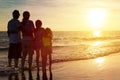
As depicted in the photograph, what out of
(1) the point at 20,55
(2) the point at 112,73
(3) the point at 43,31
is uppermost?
(3) the point at 43,31

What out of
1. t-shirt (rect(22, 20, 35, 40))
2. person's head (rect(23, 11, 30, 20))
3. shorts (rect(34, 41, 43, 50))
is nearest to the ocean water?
shorts (rect(34, 41, 43, 50))

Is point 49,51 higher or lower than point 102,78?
higher

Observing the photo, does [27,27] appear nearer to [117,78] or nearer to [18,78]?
[18,78]

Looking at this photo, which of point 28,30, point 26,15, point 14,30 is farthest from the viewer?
point 14,30

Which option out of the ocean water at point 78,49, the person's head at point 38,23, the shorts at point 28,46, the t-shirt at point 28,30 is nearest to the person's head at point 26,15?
the t-shirt at point 28,30

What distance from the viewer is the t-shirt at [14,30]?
12.1 m

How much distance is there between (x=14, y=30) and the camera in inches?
477

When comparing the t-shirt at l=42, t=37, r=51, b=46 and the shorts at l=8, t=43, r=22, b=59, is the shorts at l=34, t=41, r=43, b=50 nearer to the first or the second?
the t-shirt at l=42, t=37, r=51, b=46

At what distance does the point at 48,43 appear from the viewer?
12.2m

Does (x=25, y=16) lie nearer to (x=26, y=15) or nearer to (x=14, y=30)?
(x=26, y=15)

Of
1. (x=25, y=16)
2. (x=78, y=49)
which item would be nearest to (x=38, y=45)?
(x=25, y=16)

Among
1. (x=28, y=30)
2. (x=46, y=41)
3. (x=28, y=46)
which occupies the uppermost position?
(x=28, y=30)

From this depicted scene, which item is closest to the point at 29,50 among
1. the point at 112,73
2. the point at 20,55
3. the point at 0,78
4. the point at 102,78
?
the point at 20,55

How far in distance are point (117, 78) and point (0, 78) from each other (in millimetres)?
4620
